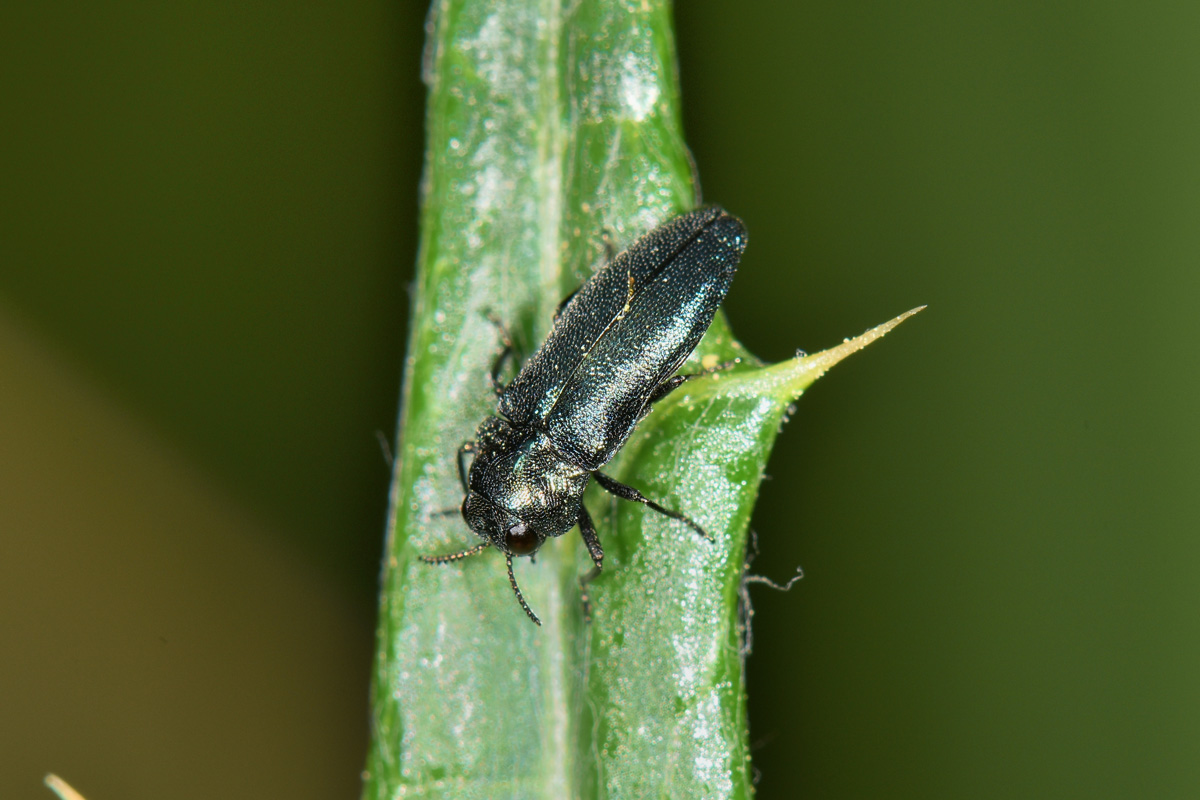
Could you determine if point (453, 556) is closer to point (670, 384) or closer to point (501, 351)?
point (501, 351)

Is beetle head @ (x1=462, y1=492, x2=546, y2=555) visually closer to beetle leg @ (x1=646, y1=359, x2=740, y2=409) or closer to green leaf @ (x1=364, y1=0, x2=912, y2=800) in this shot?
green leaf @ (x1=364, y1=0, x2=912, y2=800)

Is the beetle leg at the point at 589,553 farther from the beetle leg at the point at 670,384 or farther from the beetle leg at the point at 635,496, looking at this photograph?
the beetle leg at the point at 670,384

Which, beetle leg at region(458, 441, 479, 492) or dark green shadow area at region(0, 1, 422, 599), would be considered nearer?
beetle leg at region(458, 441, 479, 492)

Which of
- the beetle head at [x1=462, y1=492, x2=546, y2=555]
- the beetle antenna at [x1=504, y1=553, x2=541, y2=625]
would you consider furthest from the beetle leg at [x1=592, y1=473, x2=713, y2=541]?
the beetle antenna at [x1=504, y1=553, x2=541, y2=625]

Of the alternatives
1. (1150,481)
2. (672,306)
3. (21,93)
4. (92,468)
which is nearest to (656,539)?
(672,306)

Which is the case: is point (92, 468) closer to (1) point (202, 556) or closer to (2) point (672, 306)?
(1) point (202, 556)

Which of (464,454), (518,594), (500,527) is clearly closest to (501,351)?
(464,454)

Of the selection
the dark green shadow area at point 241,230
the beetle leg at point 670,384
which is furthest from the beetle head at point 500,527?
the dark green shadow area at point 241,230
